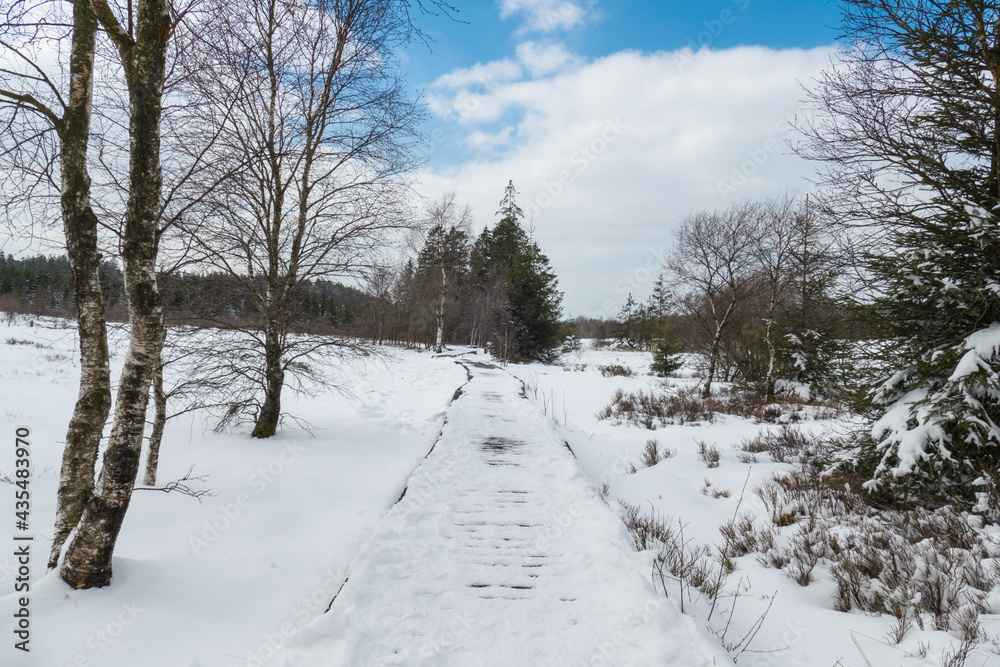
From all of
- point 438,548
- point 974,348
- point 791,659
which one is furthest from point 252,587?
point 974,348

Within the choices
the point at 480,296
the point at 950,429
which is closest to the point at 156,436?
the point at 950,429

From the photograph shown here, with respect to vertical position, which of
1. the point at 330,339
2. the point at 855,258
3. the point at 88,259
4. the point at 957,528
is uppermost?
the point at 855,258

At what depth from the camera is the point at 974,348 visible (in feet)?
13.0

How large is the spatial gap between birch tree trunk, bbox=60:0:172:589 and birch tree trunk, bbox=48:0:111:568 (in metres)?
0.39

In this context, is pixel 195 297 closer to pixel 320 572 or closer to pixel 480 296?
pixel 320 572

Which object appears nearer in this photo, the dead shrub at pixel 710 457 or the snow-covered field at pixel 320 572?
the snow-covered field at pixel 320 572

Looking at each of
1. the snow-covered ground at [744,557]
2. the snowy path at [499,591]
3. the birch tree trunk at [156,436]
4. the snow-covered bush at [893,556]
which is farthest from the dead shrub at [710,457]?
the birch tree trunk at [156,436]

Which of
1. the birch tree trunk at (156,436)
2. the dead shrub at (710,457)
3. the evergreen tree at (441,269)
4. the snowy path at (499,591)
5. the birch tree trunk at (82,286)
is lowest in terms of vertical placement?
the snowy path at (499,591)

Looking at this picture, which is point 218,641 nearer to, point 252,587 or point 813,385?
point 252,587

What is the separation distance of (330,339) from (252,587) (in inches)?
162

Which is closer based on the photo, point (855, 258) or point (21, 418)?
point (855, 258)

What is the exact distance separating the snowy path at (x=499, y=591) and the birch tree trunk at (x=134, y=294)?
61.6 inches

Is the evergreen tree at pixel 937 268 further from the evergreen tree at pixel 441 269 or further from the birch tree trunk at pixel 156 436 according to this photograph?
the evergreen tree at pixel 441 269

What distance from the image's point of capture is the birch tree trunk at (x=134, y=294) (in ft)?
8.40
